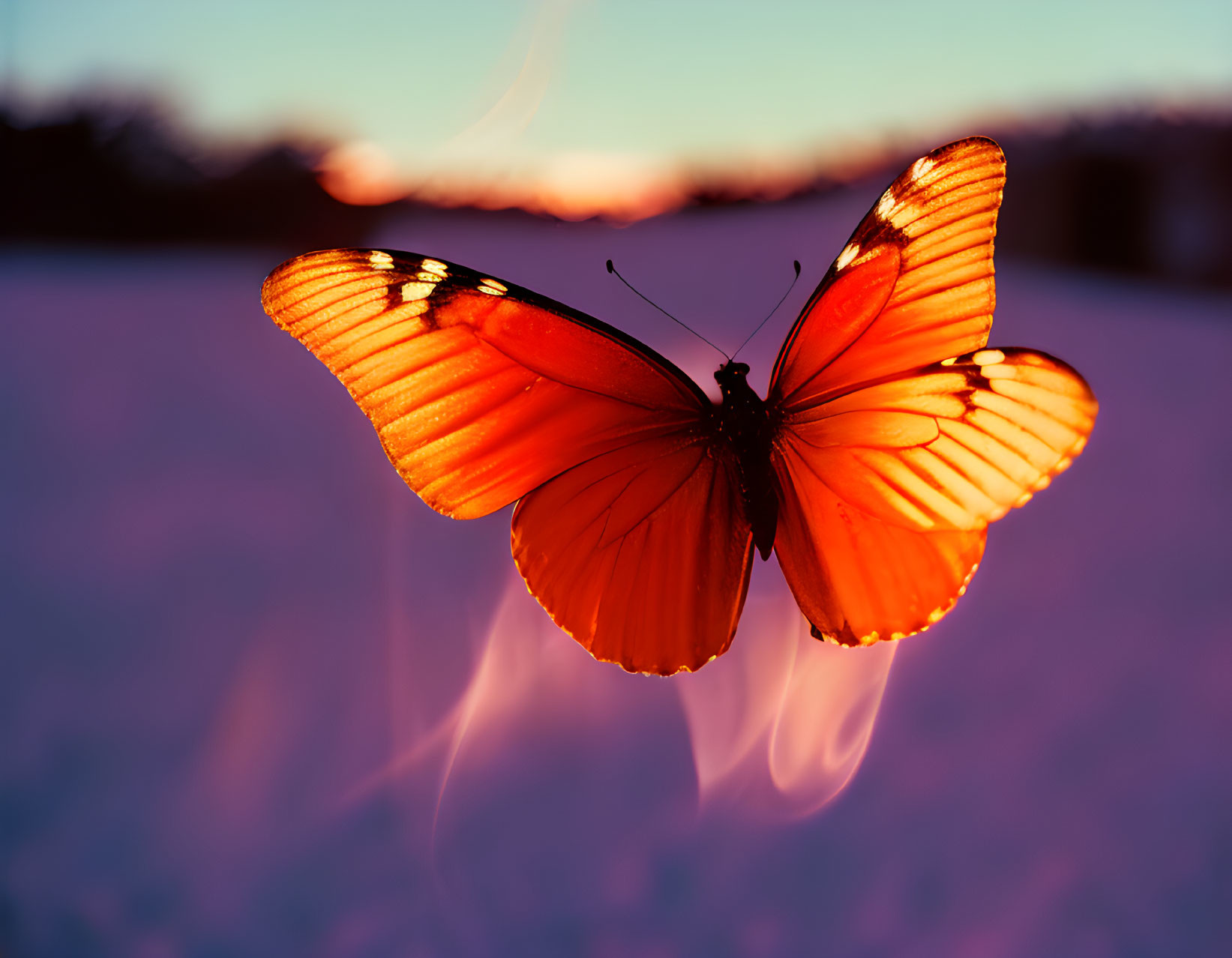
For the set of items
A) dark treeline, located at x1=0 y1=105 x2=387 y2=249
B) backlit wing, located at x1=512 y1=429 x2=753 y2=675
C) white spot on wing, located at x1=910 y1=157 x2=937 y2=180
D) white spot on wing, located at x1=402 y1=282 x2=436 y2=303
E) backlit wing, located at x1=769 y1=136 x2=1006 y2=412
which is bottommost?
backlit wing, located at x1=512 y1=429 x2=753 y2=675

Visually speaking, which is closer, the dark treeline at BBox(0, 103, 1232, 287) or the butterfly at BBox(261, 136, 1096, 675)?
the butterfly at BBox(261, 136, 1096, 675)

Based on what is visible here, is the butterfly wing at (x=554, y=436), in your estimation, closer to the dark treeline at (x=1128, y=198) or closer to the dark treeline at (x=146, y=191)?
the dark treeline at (x=146, y=191)

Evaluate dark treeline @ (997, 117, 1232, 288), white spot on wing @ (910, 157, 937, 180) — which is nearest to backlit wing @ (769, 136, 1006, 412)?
white spot on wing @ (910, 157, 937, 180)

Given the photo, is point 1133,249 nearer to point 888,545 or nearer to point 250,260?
point 888,545

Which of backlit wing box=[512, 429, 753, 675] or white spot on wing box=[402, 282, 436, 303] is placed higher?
white spot on wing box=[402, 282, 436, 303]

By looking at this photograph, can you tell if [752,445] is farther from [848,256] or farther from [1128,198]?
[1128,198]

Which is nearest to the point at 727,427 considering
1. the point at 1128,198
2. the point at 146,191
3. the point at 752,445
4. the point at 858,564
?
the point at 752,445

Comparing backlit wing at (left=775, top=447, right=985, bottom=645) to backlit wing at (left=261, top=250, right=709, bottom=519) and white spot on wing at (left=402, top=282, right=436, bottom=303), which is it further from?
white spot on wing at (left=402, top=282, right=436, bottom=303)
